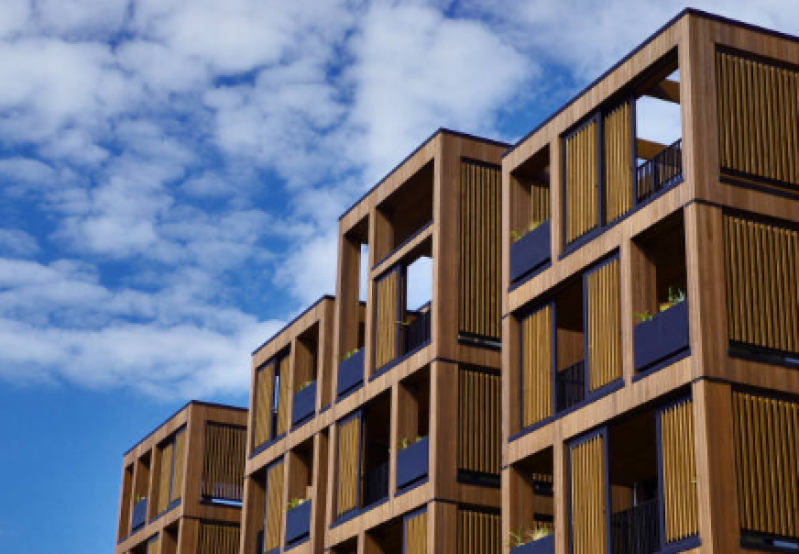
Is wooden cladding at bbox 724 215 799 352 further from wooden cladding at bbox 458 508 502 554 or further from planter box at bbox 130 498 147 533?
planter box at bbox 130 498 147 533

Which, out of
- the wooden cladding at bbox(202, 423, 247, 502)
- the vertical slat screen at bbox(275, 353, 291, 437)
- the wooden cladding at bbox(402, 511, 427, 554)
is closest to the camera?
the wooden cladding at bbox(402, 511, 427, 554)

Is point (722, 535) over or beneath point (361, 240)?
beneath

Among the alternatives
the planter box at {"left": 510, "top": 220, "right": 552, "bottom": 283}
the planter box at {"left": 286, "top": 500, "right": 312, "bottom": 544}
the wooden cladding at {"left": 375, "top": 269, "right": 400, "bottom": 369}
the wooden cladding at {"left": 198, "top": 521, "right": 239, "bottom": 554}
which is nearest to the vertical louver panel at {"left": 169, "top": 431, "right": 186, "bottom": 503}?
the wooden cladding at {"left": 198, "top": 521, "right": 239, "bottom": 554}

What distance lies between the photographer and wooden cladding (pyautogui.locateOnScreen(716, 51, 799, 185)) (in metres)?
30.8

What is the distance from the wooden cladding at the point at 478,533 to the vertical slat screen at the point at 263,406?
13.6 metres

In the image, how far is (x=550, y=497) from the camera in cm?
3838

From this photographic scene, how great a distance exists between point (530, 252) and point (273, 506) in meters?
16.5

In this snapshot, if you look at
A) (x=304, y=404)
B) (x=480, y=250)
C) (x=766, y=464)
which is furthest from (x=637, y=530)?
(x=304, y=404)

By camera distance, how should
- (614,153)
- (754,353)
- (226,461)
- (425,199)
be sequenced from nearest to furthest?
1. (754,353)
2. (614,153)
3. (425,199)
4. (226,461)

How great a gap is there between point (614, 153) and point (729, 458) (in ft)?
28.2

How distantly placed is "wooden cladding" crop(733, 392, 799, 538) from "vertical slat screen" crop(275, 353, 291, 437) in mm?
22877

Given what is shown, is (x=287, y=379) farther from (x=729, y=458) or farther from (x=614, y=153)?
(x=729, y=458)

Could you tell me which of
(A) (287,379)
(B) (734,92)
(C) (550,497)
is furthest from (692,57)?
(A) (287,379)

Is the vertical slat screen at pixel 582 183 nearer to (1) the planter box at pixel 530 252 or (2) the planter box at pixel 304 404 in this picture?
(1) the planter box at pixel 530 252
